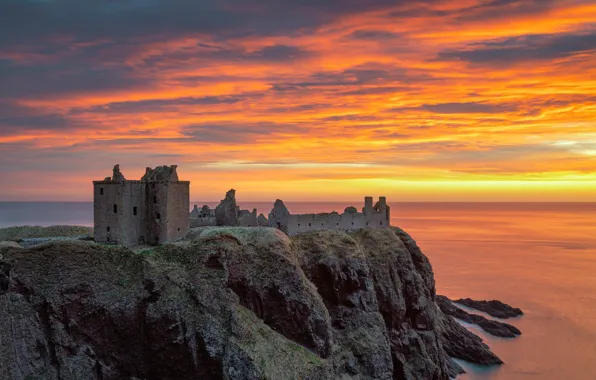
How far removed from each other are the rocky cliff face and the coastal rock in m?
48.1

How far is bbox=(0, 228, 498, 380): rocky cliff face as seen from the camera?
5516cm

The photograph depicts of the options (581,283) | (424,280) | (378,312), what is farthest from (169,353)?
(581,283)

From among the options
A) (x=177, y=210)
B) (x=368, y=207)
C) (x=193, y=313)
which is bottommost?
(x=193, y=313)

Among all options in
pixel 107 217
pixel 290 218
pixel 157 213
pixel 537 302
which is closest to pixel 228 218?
pixel 290 218

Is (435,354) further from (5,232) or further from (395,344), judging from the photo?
(5,232)

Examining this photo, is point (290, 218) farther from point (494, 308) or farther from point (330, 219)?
point (494, 308)

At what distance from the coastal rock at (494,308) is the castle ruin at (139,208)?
66.5m

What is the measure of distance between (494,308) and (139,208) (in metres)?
73.2

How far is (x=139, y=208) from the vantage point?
70.2 m

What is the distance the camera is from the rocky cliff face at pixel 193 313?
181 feet

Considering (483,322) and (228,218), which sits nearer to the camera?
(228,218)

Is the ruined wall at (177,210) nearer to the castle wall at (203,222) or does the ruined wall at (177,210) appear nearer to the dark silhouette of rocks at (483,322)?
the castle wall at (203,222)

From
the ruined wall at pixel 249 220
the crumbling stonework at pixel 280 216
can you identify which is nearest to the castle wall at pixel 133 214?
the ruined wall at pixel 249 220

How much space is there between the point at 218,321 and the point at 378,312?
2168cm
